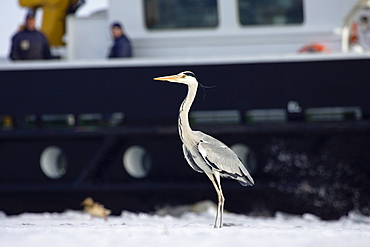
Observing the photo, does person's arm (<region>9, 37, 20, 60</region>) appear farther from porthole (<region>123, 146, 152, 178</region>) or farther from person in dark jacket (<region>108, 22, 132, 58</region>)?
porthole (<region>123, 146, 152, 178</region>)

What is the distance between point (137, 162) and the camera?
8680 mm

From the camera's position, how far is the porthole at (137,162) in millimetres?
8586

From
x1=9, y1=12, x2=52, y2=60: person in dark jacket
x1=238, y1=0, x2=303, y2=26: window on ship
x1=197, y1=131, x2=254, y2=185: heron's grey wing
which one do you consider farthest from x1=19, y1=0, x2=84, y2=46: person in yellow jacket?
x1=197, y1=131, x2=254, y2=185: heron's grey wing

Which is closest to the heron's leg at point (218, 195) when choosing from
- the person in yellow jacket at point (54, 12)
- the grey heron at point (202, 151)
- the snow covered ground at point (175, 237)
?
the grey heron at point (202, 151)

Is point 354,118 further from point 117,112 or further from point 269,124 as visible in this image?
point 117,112

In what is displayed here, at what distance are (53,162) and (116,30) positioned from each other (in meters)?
1.71

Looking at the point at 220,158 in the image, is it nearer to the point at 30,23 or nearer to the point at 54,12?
the point at 30,23

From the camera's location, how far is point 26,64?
841 cm

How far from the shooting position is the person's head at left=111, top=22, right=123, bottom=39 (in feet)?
26.9

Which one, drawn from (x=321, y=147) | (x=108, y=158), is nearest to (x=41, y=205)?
(x=108, y=158)

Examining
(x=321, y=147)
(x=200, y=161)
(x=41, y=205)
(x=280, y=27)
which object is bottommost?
(x=41, y=205)

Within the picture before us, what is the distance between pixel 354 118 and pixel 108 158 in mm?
2645

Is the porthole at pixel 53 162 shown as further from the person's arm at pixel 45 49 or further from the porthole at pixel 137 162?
the person's arm at pixel 45 49

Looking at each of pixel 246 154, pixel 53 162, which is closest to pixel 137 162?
pixel 53 162
